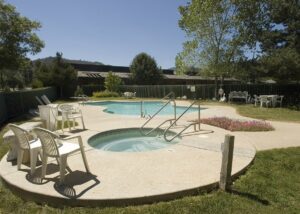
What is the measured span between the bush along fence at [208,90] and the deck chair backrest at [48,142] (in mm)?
12012

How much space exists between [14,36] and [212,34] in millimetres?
15398

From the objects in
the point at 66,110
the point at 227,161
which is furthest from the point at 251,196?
the point at 66,110

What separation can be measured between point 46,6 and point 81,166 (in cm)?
1150

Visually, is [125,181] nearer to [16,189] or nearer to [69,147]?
[69,147]

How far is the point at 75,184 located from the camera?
384cm

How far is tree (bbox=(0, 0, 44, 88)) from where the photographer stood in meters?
13.7

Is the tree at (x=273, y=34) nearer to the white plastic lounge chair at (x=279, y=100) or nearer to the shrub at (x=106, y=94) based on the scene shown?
the white plastic lounge chair at (x=279, y=100)

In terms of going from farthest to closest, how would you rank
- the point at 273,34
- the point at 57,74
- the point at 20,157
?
the point at 57,74, the point at 273,34, the point at 20,157

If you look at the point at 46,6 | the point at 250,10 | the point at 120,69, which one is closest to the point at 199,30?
the point at 250,10

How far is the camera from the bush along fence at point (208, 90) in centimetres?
1992

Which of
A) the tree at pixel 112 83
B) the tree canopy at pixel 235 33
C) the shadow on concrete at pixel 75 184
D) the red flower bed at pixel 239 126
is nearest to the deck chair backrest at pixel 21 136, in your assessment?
the shadow on concrete at pixel 75 184

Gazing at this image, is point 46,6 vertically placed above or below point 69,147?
above

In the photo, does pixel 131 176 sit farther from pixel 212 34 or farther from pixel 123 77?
pixel 123 77

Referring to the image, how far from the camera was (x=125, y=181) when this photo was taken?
12.8ft
